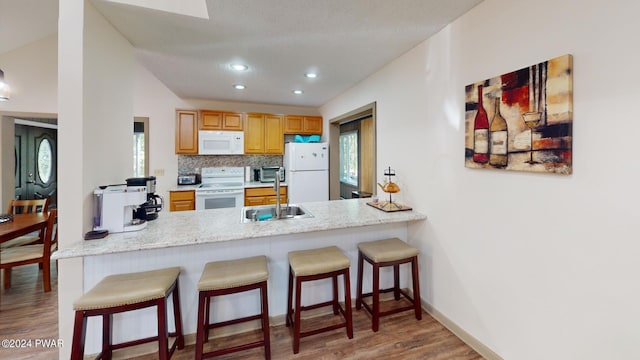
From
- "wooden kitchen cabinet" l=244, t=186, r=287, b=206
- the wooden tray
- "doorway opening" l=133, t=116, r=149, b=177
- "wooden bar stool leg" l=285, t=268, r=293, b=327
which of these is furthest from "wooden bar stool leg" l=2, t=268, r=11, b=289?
the wooden tray

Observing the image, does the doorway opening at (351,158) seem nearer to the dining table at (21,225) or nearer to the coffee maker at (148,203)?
the coffee maker at (148,203)

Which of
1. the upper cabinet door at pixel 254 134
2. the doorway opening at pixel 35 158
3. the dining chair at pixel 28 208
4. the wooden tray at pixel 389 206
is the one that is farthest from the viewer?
the doorway opening at pixel 35 158

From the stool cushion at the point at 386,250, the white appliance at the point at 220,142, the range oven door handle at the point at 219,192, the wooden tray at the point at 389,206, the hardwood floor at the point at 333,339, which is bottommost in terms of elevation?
the hardwood floor at the point at 333,339

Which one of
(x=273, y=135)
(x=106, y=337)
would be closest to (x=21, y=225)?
(x=106, y=337)

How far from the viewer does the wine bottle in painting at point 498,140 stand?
1.53m

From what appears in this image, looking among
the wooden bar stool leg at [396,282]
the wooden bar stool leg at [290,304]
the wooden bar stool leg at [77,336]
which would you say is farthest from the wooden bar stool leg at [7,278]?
the wooden bar stool leg at [396,282]

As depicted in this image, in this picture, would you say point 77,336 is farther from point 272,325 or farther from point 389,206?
point 389,206

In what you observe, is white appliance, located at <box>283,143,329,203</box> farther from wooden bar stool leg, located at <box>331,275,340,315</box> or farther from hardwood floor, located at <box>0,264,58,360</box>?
hardwood floor, located at <box>0,264,58,360</box>

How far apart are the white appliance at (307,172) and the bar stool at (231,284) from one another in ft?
8.43

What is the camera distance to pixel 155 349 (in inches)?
71.0

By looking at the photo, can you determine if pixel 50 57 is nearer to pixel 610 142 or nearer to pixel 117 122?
pixel 117 122

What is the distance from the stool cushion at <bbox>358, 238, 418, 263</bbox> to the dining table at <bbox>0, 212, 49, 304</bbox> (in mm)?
3084

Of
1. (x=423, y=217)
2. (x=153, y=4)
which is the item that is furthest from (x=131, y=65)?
(x=423, y=217)

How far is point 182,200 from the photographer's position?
4.02m
